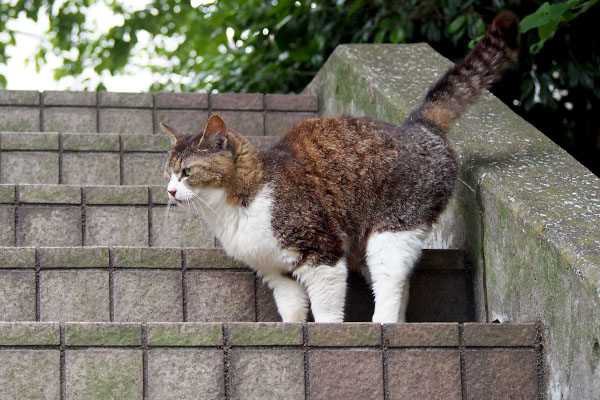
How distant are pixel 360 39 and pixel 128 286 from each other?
3.63m

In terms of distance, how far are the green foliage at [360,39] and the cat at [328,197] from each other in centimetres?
204

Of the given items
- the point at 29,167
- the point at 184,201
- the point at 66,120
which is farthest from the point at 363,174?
the point at 66,120

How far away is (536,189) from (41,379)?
1902 mm

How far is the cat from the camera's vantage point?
11.2ft

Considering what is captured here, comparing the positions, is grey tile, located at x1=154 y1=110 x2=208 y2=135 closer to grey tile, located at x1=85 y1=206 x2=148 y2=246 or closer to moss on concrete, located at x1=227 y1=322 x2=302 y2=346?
grey tile, located at x1=85 y1=206 x2=148 y2=246

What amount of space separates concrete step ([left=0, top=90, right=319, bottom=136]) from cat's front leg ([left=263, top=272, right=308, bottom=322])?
2.20m

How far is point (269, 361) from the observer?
2.84 m

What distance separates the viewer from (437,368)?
2.95 m

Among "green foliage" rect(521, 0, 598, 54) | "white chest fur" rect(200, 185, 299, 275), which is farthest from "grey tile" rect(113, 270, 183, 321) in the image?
"green foliage" rect(521, 0, 598, 54)

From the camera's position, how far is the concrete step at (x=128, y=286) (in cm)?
333

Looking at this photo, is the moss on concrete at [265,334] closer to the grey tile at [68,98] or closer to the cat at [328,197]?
the cat at [328,197]

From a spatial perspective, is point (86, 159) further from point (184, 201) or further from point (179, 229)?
point (184, 201)

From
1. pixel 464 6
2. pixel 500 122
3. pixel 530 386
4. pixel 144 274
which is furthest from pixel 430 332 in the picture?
pixel 464 6

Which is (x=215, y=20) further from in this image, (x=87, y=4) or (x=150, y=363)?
(x=150, y=363)
